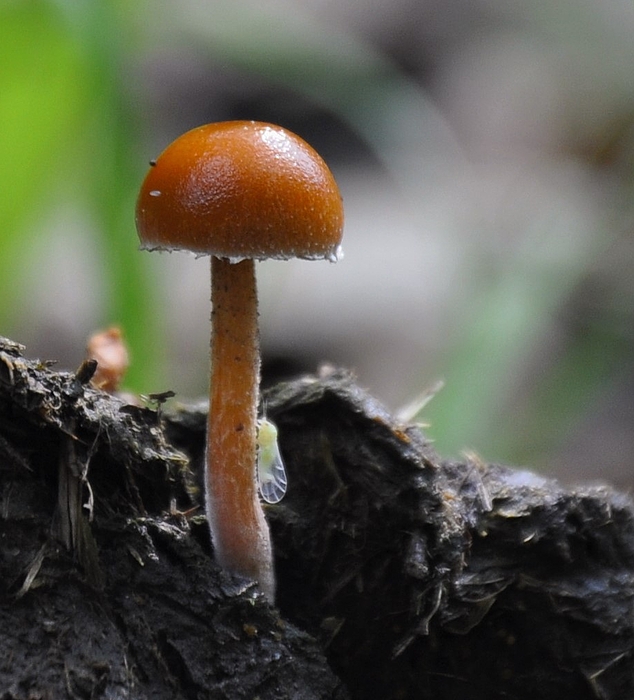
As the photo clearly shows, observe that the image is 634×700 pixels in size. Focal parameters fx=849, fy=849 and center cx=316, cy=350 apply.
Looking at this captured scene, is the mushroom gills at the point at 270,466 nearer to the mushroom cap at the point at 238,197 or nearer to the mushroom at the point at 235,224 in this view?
the mushroom at the point at 235,224

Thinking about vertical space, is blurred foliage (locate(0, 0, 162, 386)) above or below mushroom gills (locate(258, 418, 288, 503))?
above

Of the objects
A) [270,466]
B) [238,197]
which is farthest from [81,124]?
[238,197]

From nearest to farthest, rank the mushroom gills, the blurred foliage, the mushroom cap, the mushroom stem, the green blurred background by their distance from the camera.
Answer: the mushroom cap < the mushroom stem < the mushroom gills < the blurred foliage < the green blurred background

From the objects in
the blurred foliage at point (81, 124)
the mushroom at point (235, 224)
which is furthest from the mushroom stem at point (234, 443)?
the blurred foliage at point (81, 124)

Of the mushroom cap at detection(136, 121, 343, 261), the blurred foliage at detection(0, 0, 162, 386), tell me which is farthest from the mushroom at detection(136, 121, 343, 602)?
the blurred foliage at detection(0, 0, 162, 386)

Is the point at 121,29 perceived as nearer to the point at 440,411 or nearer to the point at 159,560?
the point at 440,411

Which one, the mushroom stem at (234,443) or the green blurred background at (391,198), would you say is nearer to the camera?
the mushroom stem at (234,443)

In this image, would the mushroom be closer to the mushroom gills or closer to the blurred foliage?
the mushroom gills
